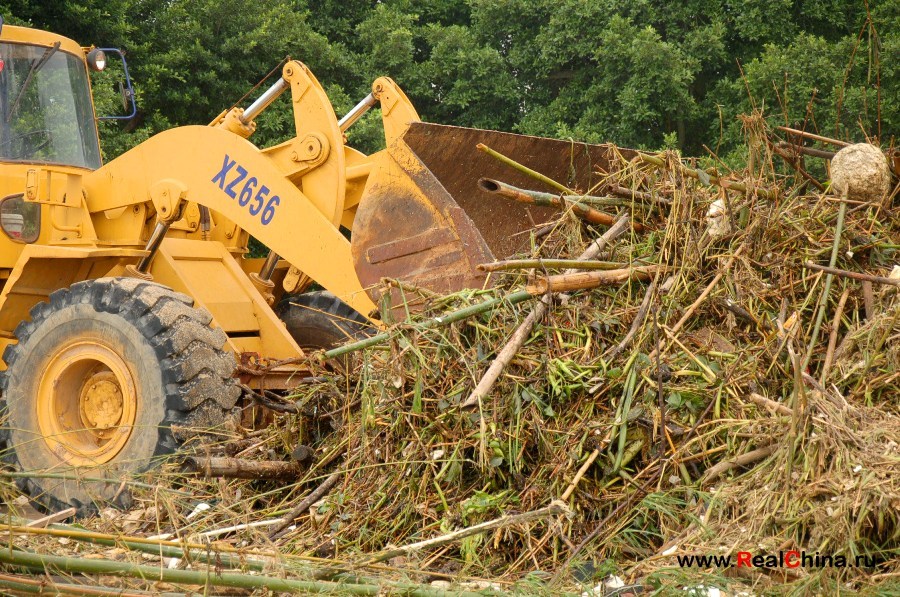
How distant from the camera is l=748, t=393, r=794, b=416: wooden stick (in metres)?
3.87

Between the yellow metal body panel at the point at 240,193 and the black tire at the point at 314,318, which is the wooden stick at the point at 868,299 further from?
the black tire at the point at 314,318

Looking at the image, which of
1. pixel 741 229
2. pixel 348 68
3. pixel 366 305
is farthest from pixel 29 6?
pixel 741 229

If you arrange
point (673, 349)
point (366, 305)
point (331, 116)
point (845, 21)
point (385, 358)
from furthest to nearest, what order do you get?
point (845, 21) < point (331, 116) < point (366, 305) < point (385, 358) < point (673, 349)

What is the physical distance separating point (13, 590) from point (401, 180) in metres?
2.76

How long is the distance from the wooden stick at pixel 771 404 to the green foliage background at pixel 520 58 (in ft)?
28.7

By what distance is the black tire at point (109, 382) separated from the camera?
566 centimetres

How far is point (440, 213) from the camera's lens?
17.7 feet

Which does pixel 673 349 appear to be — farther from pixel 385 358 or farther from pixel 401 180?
pixel 401 180

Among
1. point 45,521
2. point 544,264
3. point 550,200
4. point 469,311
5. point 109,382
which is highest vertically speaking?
point 550,200

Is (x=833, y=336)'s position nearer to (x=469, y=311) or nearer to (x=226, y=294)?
(x=469, y=311)

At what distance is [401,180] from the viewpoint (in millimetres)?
5516

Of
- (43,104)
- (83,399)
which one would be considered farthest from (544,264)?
(43,104)

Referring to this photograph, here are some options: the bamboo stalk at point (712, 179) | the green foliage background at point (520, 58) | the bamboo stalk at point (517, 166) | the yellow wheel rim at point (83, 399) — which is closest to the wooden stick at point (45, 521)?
the yellow wheel rim at point (83, 399)

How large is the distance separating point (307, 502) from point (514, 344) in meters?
1.24
